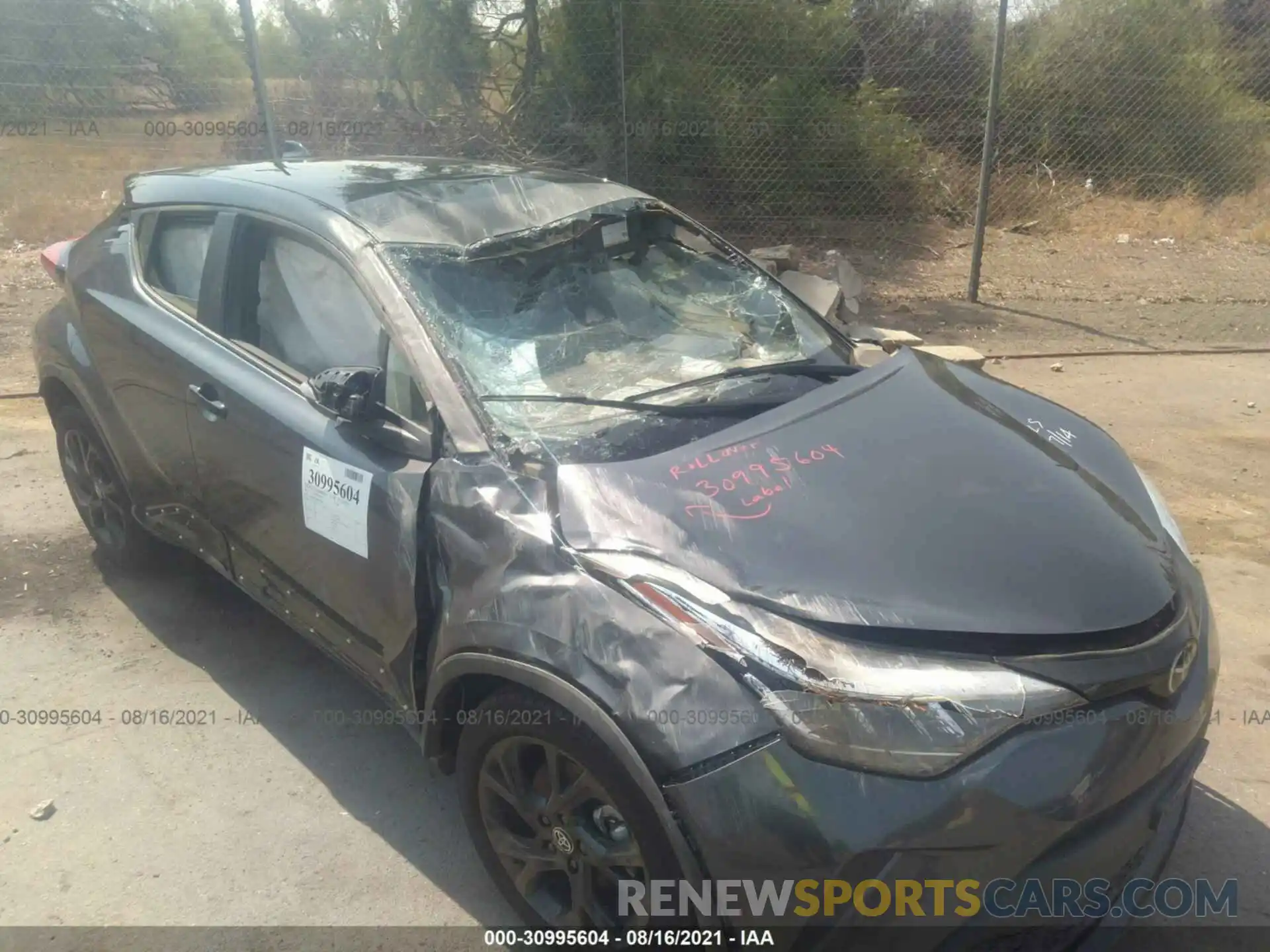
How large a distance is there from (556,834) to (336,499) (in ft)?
3.54

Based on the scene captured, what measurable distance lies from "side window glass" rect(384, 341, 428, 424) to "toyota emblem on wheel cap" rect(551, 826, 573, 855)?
1.07 meters

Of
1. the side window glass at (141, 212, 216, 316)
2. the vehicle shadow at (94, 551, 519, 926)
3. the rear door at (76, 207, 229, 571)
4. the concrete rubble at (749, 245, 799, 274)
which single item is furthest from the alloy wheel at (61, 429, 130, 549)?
the concrete rubble at (749, 245, 799, 274)

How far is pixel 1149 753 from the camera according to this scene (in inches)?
78.5

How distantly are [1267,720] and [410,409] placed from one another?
118 inches

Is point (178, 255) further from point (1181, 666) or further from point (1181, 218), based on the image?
point (1181, 218)

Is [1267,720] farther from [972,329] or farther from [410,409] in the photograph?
[972,329]

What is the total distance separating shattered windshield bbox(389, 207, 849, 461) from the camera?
8.47 feet

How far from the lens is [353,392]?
100 inches

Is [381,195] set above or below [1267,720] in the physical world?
above

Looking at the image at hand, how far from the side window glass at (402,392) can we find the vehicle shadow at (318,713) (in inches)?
39.1

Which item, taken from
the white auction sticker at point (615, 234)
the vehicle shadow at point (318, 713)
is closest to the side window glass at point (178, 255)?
the vehicle shadow at point (318, 713)

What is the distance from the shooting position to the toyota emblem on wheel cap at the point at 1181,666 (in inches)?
81.7

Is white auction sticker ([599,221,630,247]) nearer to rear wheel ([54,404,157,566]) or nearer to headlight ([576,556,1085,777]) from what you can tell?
headlight ([576,556,1085,777])

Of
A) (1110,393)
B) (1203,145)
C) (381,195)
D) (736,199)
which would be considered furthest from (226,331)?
(1203,145)
